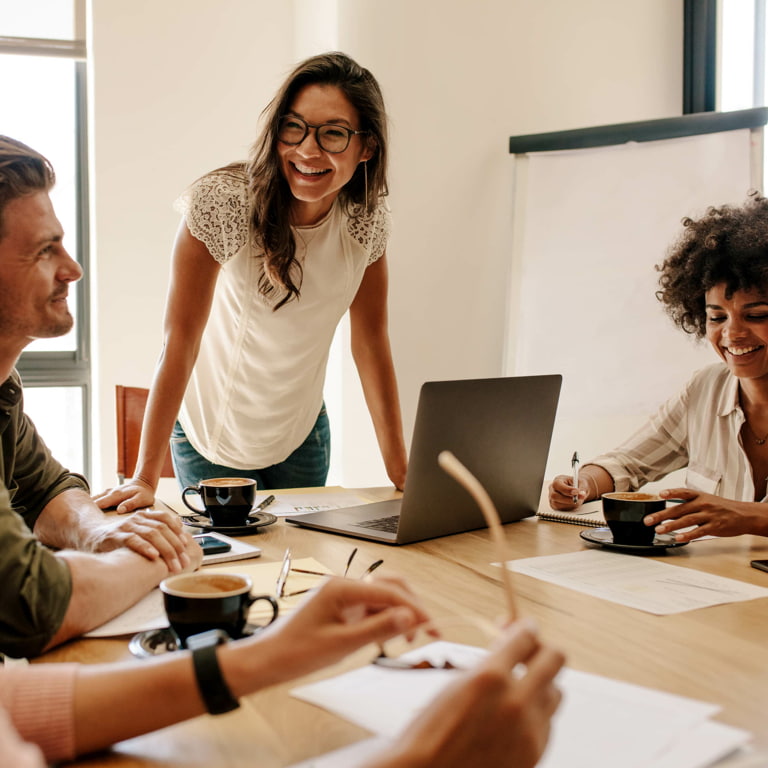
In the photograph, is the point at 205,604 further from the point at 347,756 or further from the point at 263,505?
the point at 263,505

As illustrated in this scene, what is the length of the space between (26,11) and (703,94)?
2.56m

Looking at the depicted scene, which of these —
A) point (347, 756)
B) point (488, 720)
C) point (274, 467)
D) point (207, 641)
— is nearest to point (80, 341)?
point (274, 467)

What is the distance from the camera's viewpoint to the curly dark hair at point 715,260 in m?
1.75

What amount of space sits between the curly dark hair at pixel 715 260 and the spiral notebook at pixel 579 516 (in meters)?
0.54

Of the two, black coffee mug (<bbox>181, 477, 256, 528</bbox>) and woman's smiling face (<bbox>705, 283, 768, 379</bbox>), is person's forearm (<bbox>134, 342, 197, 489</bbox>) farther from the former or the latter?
woman's smiling face (<bbox>705, 283, 768, 379</bbox>)

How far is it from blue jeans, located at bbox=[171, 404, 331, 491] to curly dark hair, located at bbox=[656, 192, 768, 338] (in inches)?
35.7

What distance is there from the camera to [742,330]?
1715mm

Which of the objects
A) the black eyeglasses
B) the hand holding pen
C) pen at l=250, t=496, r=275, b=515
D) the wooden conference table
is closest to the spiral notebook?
the hand holding pen

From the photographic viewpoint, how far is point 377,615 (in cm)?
69

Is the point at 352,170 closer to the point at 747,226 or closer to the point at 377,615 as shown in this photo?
the point at 747,226

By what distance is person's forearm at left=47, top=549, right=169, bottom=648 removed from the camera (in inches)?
35.3

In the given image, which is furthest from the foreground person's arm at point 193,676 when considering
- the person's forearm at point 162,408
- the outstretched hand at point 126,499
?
the person's forearm at point 162,408

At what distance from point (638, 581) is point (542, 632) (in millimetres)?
268

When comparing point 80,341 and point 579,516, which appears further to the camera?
point 80,341
